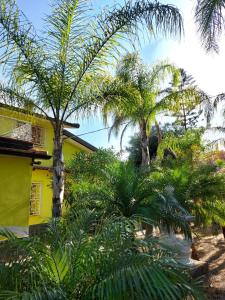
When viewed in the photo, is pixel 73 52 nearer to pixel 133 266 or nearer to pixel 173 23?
pixel 173 23

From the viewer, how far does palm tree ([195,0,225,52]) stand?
1090 centimetres

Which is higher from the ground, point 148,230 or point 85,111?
point 85,111

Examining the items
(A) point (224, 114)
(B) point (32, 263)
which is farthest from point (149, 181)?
(A) point (224, 114)

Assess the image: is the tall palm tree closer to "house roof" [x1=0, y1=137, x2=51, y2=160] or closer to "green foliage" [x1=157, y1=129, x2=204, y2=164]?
"green foliage" [x1=157, y1=129, x2=204, y2=164]

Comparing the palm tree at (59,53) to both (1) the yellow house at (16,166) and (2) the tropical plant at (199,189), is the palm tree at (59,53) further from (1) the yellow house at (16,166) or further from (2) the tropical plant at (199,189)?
(2) the tropical plant at (199,189)

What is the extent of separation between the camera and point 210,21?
11133mm

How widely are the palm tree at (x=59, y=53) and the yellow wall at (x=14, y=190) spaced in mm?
1928

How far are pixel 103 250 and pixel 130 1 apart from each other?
694 centimetres

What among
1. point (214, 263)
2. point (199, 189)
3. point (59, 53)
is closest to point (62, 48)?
point (59, 53)

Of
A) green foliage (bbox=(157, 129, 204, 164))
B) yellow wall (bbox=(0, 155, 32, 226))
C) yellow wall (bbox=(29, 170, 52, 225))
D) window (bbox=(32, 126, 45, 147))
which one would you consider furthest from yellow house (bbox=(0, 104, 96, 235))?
window (bbox=(32, 126, 45, 147))

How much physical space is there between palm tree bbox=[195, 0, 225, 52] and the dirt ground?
7118 millimetres

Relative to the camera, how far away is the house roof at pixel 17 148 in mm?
10602

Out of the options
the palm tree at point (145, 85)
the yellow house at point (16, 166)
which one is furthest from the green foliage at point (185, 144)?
the yellow house at point (16, 166)

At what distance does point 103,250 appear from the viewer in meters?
4.75
